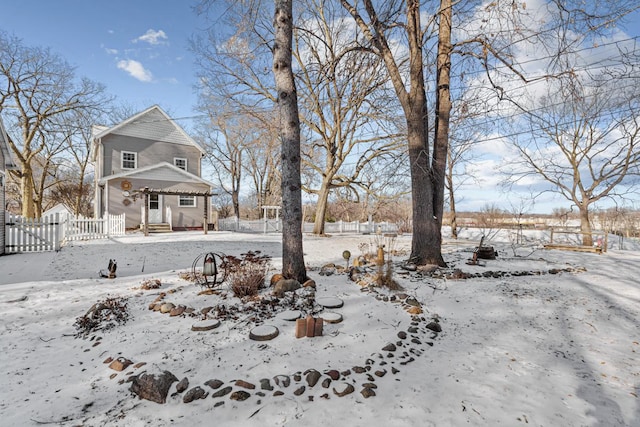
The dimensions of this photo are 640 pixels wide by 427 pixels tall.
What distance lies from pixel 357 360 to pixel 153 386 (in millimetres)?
1627

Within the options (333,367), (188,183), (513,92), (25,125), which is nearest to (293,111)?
(333,367)

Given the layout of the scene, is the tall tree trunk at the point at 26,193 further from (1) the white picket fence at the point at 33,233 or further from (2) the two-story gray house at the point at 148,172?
(1) the white picket fence at the point at 33,233

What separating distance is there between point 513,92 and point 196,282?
8614 mm

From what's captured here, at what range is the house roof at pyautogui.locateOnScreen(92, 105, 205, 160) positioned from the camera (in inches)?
637

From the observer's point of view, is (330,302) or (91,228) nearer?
(330,302)

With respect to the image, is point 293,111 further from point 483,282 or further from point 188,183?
point 188,183

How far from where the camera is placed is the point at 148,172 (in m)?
15.7

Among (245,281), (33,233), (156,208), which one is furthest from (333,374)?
(156,208)

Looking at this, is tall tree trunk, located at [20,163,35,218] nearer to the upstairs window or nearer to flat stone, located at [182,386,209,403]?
the upstairs window

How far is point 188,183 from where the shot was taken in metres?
17.0

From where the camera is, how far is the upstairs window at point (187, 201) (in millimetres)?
17250

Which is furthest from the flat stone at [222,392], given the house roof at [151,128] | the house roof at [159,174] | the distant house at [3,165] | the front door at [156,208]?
the house roof at [151,128]

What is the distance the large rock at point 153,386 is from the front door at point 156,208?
650 inches

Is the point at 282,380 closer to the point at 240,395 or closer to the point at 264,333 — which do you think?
the point at 240,395
